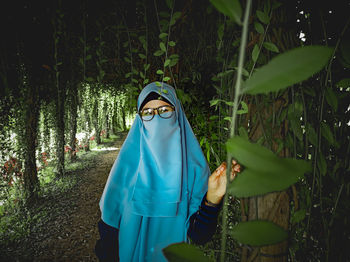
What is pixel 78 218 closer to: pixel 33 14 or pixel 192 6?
pixel 33 14

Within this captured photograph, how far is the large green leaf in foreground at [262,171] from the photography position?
8.1 inches

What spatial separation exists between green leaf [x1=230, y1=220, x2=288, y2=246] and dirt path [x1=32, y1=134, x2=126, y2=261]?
3831 millimetres

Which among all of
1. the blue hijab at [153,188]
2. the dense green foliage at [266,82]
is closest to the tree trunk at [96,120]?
the dense green foliage at [266,82]

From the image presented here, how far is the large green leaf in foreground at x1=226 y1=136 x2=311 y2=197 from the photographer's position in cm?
20

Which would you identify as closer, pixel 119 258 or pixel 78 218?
pixel 119 258

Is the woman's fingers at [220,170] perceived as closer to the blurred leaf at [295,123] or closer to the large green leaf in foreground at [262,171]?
the blurred leaf at [295,123]

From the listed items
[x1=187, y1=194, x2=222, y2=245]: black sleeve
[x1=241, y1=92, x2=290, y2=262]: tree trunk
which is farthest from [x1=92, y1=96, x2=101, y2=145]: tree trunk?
[x1=241, y1=92, x2=290, y2=262]: tree trunk

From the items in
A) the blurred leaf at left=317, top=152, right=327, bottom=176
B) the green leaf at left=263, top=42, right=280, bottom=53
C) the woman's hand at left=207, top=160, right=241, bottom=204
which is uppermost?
the green leaf at left=263, top=42, right=280, bottom=53

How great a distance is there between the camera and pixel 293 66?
20cm

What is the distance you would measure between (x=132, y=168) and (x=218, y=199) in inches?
27.2

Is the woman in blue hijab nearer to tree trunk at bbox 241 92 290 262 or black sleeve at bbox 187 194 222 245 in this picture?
black sleeve at bbox 187 194 222 245

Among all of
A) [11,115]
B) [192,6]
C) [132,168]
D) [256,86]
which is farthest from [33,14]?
[11,115]

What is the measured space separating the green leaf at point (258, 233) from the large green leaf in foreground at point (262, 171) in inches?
2.7

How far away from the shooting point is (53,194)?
4531 mm
